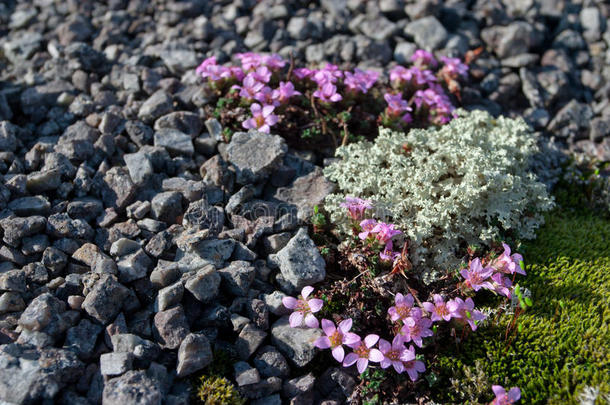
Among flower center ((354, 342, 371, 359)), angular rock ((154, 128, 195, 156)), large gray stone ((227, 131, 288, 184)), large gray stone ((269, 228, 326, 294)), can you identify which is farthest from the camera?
angular rock ((154, 128, 195, 156))

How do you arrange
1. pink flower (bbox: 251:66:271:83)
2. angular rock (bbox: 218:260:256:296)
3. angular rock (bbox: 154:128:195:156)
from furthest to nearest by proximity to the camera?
1. pink flower (bbox: 251:66:271:83)
2. angular rock (bbox: 154:128:195:156)
3. angular rock (bbox: 218:260:256:296)

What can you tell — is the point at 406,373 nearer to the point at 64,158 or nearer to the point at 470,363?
the point at 470,363

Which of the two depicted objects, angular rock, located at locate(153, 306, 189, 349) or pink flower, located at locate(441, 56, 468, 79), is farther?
pink flower, located at locate(441, 56, 468, 79)

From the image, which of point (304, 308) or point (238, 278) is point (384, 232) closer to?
point (304, 308)

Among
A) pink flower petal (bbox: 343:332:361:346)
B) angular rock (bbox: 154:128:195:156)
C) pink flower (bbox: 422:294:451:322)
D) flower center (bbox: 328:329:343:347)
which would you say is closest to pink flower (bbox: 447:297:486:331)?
pink flower (bbox: 422:294:451:322)

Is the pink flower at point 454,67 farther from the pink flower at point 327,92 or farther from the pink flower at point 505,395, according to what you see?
the pink flower at point 505,395

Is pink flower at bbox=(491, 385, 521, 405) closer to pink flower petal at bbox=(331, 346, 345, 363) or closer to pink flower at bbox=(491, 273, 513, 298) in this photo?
pink flower at bbox=(491, 273, 513, 298)

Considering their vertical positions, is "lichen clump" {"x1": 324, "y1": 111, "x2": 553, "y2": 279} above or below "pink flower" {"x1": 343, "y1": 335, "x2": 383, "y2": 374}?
above

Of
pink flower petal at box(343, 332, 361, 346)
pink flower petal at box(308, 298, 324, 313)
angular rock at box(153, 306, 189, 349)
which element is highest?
angular rock at box(153, 306, 189, 349)
